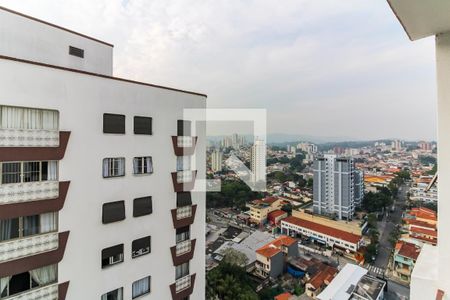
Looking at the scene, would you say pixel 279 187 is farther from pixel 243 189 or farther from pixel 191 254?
pixel 191 254

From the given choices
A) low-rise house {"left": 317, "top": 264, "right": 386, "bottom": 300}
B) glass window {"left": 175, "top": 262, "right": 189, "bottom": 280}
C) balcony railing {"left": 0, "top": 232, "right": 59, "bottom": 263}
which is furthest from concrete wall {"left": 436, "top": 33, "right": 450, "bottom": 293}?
low-rise house {"left": 317, "top": 264, "right": 386, "bottom": 300}

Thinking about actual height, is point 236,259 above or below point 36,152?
below

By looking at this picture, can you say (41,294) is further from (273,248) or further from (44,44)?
(273,248)

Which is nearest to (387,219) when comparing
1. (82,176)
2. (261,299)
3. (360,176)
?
(360,176)

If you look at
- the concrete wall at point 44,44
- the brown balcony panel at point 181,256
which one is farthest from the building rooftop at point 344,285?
the concrete wall at point 44,44

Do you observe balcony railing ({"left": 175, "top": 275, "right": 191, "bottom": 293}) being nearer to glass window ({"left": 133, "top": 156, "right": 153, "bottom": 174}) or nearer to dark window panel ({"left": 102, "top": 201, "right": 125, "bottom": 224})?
dark window panel ({"left": 102, "top": 201, "right": 125, "bottom": 224})

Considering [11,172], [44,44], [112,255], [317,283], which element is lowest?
[317,283]

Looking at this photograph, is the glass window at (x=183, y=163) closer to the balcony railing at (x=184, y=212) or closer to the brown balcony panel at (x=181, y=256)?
the balcony railing at (x=184, y=212)

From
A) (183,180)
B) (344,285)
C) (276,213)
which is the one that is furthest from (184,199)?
(276,213)
